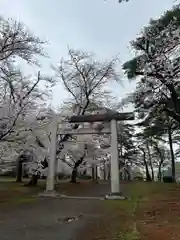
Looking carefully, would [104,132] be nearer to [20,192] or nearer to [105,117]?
[105,117]

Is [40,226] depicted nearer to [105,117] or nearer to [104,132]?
[104,132]

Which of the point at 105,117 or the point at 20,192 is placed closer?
the point at 105,117

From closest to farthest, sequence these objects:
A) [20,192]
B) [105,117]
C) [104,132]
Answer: [105,117] → [104,132] → [20,192]

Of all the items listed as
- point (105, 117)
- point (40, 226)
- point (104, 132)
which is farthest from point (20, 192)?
point (40, 226)

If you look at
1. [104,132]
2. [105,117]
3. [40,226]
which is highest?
[105,117]

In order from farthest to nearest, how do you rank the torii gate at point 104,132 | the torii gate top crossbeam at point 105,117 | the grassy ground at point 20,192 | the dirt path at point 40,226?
the torii gate top crossbeam at point 105,117 < the torii gate at point 104,132 < the grassy ground at point 20,192 < the dirt path at point 40,226

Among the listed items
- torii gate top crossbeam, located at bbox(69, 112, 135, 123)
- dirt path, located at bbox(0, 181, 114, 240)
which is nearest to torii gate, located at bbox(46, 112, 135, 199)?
torii gate top crossbeam, located at bbox(69, 112, 135, 123)

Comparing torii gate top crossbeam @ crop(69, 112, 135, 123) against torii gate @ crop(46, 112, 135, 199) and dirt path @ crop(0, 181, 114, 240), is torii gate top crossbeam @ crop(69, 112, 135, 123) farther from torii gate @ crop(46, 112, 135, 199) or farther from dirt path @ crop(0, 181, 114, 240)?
dirt path @ crop(0, 181, 114, 240)

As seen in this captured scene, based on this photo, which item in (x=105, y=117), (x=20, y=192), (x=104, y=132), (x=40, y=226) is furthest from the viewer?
(x=20, y=192)

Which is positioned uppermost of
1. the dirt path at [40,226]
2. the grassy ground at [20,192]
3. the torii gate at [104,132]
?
the torii gate at [104,132]

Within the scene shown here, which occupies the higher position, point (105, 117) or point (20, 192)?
point (105, 117)

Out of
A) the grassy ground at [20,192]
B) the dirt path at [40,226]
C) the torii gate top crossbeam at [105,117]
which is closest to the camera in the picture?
the dirt path at [40,226]

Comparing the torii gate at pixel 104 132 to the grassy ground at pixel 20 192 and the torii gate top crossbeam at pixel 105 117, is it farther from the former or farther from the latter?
the grassy ground at pixel 20 192

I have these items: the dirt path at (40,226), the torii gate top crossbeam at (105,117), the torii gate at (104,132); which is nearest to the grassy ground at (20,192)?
the torii gate at (104,132)
